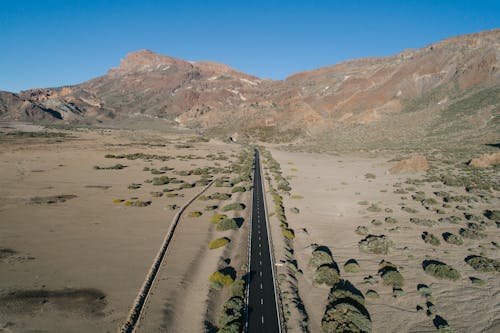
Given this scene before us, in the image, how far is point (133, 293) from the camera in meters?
25.5

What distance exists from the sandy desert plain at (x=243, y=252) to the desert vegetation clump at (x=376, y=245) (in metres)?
0.15

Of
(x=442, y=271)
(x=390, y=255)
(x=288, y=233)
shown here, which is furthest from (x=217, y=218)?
(x=442, y=271)

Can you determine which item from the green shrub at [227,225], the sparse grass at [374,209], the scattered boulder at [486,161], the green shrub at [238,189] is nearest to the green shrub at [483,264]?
the sparse grass at [374,209]

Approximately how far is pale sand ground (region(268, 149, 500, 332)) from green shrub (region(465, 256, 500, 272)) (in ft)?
1.64

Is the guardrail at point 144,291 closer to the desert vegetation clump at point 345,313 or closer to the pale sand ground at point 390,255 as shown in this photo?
the pale sand ground at point 390,255

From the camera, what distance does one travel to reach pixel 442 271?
89.6ft

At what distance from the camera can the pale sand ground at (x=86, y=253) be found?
75.0 feet

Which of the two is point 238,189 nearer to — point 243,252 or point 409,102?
point 243,252

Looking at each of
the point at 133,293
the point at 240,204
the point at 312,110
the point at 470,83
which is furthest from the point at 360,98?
the point at 133,293

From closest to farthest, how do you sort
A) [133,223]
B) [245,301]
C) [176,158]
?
[245,301] → [133,223] → [176,158]

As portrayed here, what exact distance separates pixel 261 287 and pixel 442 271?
1656 centimetres

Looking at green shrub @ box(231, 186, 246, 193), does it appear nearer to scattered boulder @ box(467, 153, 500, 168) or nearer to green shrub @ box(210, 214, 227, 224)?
green shrub @ box(210, 214, 227, 224)

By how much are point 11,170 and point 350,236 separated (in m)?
73.3

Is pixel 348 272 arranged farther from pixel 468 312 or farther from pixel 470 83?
pixel 470 83
